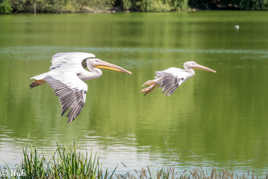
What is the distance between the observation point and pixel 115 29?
2160 inches

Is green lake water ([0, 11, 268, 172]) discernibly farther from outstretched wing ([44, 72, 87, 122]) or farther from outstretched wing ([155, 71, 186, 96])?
outstretched wing ([44, 72, 87, 122])

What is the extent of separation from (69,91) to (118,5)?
273ft

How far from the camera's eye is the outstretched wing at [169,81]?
5.92 m

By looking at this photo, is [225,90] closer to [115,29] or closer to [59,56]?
[59,56]

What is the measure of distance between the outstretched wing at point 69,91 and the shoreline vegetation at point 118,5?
73196 millimetres

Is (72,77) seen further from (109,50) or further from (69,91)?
(109,50)

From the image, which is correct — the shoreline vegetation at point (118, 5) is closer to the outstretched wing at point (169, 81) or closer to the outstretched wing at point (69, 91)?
the outstretched wing at point (169, 81)

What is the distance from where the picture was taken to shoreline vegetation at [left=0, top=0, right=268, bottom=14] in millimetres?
79025

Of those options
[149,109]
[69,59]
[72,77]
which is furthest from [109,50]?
[72,77]

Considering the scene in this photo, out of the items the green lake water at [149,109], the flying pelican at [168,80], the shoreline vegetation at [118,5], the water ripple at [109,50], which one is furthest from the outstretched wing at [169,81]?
the shoreline vegetation at [118,5]

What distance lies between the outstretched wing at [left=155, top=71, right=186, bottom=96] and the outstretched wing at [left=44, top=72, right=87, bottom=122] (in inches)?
32.7

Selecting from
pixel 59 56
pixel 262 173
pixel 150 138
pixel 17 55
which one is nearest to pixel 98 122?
pixel 150 138

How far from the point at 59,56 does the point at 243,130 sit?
12.7m

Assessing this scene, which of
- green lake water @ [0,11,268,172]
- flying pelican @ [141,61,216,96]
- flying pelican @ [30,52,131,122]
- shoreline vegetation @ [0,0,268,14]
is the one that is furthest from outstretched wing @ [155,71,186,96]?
shoreline vegetation @ [0,0,268,14]
